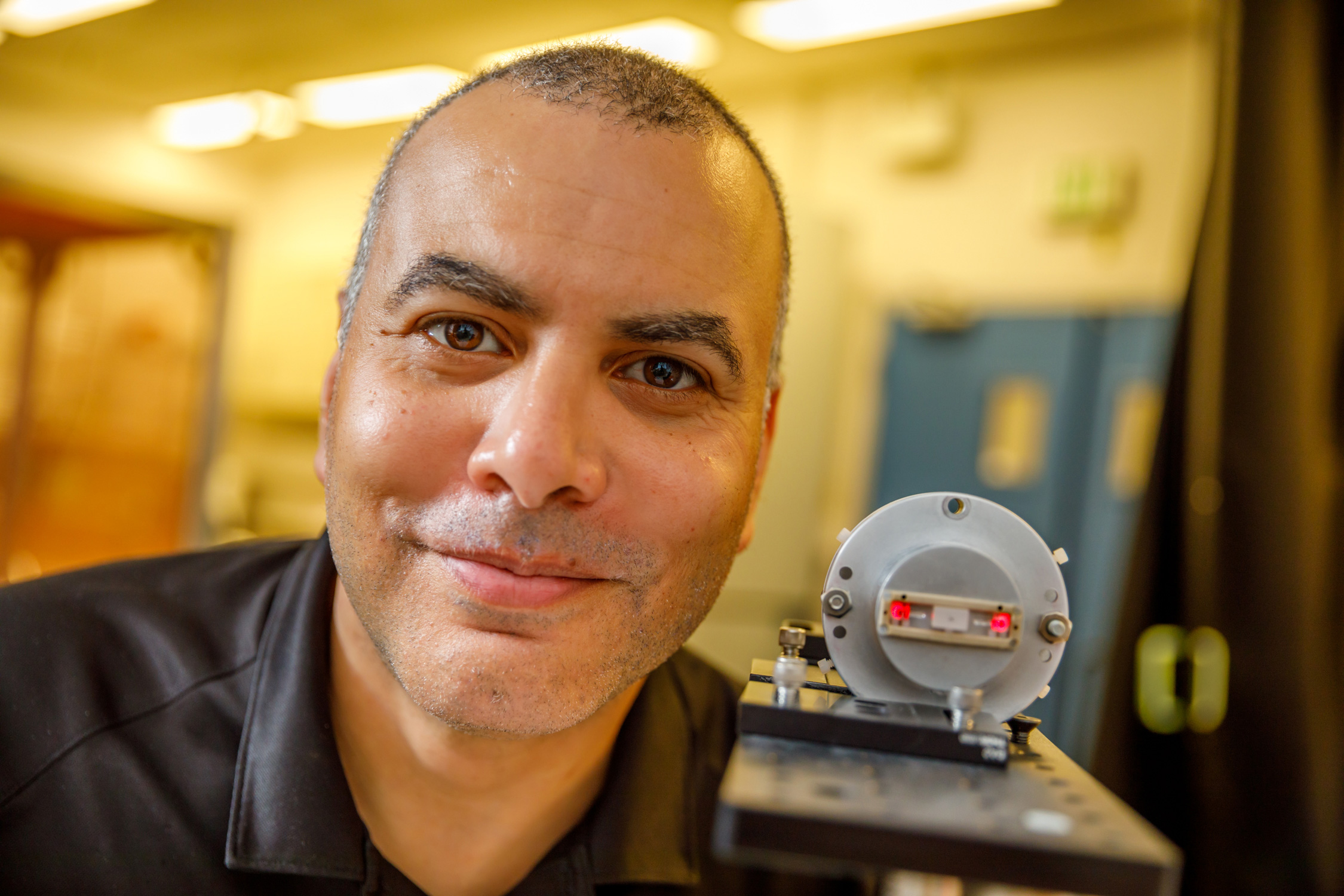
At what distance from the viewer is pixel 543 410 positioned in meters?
0.74

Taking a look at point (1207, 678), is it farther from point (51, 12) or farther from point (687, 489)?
point (51, 12)

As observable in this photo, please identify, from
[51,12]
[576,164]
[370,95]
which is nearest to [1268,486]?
[576,164]

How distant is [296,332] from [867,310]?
2.60 metres

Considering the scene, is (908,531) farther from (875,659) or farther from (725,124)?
(725,124)

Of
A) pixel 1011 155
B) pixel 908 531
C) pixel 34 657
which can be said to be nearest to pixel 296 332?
pixel 1011 155

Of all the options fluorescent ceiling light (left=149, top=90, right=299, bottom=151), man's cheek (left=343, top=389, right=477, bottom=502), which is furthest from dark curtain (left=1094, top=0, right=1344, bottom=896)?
fluorescent ceiling light (left=149, top=90, right=299, bottom=151)

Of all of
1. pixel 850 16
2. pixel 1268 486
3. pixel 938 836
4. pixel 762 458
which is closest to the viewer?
pixel 938 836

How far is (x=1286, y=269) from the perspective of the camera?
1.64 meters

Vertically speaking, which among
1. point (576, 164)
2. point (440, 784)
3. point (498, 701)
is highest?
point (576, 164)

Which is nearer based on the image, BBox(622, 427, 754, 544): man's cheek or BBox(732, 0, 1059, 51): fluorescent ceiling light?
BBox(622, 427, 754, 544): man's cheek

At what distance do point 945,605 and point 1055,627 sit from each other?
2.9 inches

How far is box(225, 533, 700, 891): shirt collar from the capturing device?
0.89m

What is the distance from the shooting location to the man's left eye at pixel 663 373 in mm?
855

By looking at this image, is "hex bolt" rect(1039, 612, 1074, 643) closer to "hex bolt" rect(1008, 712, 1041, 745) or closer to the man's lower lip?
"hex bolt" rect(1008, 712, 1041, 745)
